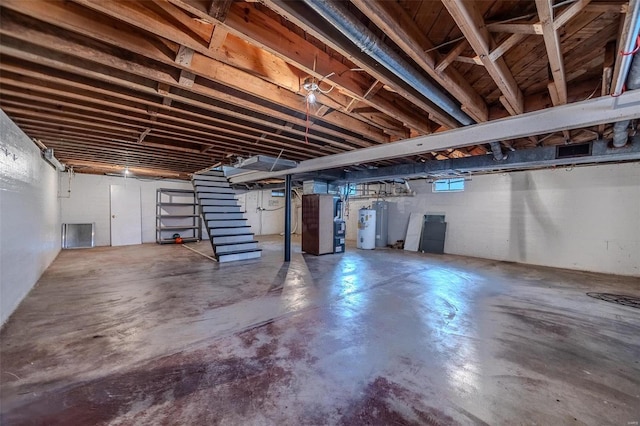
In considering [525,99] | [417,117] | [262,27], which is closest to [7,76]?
[262,27]

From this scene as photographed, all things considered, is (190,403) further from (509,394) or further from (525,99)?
(525,99)

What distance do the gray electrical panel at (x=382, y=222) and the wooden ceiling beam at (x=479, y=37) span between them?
6.25 meters

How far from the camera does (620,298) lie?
3.69 metres

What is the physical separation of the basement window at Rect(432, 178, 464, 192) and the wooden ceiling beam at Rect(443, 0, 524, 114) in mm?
5304

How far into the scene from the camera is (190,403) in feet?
5.27

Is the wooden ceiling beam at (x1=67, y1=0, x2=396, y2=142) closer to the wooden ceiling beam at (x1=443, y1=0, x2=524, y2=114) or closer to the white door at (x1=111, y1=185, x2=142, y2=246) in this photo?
the wooden ceiling beam at (x1=443, y1=0, x2=524, y2=114)

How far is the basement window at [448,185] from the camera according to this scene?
719 cm

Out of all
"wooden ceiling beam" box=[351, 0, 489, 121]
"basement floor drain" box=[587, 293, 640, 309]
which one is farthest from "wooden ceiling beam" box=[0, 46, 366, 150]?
"basement floor drain" box=[587, 293, 640, 309]

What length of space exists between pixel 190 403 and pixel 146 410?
239 millimetres

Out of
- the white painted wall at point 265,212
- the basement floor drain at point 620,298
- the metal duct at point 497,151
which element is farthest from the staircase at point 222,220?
the basement floor drain at point 620,298

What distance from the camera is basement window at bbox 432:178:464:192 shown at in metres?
7.19

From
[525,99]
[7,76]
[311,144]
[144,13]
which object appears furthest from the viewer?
[311,144]

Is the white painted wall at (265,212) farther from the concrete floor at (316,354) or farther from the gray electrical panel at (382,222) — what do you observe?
Answer: the concrete floor at (316,354)

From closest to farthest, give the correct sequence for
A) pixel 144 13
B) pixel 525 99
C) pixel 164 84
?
1. pixel 144 13
2. pixel 164 84
3. pixel 525 99
